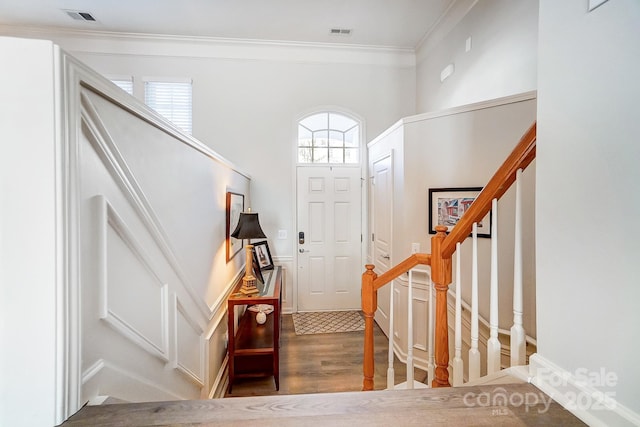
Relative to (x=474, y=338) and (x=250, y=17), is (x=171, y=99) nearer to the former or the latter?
(x=250, y=17)

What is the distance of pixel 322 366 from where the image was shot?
2623 millimetres

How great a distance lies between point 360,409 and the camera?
836 millimetres

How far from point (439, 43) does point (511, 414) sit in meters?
3.76

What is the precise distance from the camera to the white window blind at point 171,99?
3604 millimetres

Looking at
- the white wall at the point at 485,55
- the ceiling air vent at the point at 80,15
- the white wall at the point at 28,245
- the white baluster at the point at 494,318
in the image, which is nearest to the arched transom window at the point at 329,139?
the white wall at the point at 485,55

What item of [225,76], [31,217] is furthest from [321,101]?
[31,217]

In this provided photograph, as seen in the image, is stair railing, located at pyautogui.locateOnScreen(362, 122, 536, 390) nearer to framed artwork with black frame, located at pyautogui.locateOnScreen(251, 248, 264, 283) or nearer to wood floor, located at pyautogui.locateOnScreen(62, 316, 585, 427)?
wood floor, located at pyautogui.locateOnScreen(62, 316, 585, 427)

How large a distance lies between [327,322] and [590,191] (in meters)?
3.24

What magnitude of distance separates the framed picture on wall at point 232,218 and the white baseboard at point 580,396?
7.29 ft

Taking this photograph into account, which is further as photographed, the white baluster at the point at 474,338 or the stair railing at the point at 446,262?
the white baluster at the point at 474,338

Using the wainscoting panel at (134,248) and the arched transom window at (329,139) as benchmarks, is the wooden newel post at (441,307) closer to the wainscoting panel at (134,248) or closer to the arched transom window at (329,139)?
the wainscoting panel at (134,248)

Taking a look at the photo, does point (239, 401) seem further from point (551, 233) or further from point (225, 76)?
point (225, 76)

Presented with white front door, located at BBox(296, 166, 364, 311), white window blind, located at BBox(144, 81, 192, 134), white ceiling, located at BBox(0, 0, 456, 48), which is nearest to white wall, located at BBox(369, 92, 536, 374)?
white front door, located at BBox(296, 166, 364, 311)

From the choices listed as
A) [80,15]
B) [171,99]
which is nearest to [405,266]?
[171,99]
